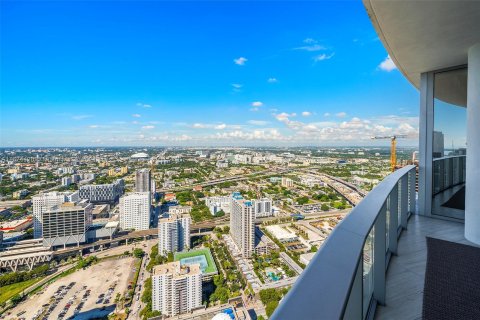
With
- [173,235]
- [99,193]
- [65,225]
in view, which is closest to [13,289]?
[65,225]

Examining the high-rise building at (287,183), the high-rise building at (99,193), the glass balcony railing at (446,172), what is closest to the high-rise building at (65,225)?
the high-rise building at (99,193)

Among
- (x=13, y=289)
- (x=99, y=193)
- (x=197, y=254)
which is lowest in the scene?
(x=13, y=289)

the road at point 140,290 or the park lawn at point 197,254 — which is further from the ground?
the park lawn at point 197,254

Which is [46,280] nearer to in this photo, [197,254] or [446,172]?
[197,254]

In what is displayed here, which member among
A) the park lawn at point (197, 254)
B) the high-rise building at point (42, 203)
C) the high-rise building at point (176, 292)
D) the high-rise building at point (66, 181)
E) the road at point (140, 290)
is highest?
the high-rise building at point (66, 181)

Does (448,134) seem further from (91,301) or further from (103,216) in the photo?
(103,216)

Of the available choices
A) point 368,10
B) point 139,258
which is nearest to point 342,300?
point 368,10

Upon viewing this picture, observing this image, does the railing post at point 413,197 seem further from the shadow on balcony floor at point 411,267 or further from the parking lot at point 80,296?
the parking lot at point 80,296
